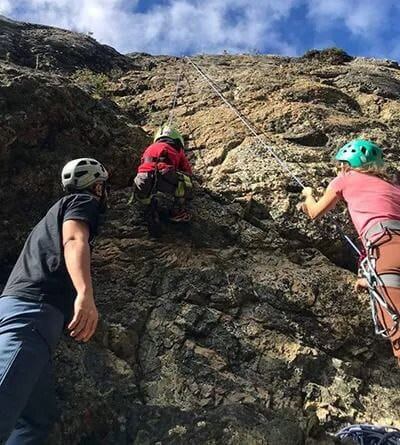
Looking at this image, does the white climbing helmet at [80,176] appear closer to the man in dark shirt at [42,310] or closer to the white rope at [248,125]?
the man in dark shirt at [42,310]

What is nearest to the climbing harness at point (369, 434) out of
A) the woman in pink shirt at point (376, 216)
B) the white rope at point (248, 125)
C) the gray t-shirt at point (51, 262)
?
the woman in pink shirt at point (376, 216)

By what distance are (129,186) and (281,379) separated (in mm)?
3722

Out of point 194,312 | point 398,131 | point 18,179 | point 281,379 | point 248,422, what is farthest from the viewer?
point 398,131

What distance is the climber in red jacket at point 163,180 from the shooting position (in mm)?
7367

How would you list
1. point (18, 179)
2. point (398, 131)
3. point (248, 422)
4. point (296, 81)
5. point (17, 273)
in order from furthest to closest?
point (296, 81)
point (398, 131)
point (18, 179)
point (248, 422)
point (17, 273)

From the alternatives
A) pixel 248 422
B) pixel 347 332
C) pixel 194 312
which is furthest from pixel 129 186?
pixel 248 422

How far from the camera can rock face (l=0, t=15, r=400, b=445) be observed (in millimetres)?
5422

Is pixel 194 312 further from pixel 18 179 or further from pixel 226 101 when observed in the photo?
pixel 226 101

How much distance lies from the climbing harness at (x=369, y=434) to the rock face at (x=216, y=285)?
23cm

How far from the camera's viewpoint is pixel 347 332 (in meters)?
6.67

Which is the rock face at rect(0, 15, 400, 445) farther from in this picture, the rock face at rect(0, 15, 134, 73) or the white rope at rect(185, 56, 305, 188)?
the rock face at rect(0, 15, 134, 73)

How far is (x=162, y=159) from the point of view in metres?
7.59

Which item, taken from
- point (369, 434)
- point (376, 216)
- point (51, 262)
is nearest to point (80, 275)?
point (51, 262)

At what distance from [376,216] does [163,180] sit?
9.75 feet
